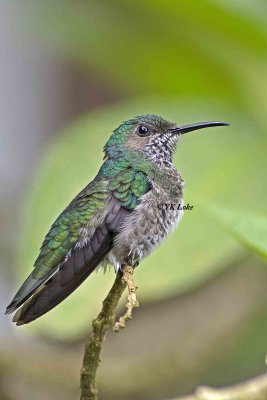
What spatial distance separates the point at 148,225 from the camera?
1.92 meters

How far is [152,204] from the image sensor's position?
1.90 meters

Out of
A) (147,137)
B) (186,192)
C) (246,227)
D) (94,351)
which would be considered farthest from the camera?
(147,137)

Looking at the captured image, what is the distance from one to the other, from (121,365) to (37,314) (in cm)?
151

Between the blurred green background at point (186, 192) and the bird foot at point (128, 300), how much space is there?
0.37 m

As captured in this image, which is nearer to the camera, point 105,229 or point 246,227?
point 246,227

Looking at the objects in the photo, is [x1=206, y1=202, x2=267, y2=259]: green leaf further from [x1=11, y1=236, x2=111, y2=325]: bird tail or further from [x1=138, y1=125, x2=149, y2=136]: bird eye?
[x1=138, y1=125, x2=149, y2=136]: bird eye

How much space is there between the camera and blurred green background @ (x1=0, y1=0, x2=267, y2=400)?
2.21 meters

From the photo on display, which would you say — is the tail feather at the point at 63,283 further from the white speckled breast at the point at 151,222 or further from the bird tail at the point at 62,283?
the white speckled breast at the point at 151,222

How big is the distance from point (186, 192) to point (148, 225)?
12 cm

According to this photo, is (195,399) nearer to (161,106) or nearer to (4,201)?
(161,106)

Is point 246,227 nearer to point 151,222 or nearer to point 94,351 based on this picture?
point 94,351

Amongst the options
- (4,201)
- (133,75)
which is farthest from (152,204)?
(4,201)

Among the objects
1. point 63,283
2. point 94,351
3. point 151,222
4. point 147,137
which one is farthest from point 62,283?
point 147,137

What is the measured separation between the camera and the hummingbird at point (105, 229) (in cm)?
157
